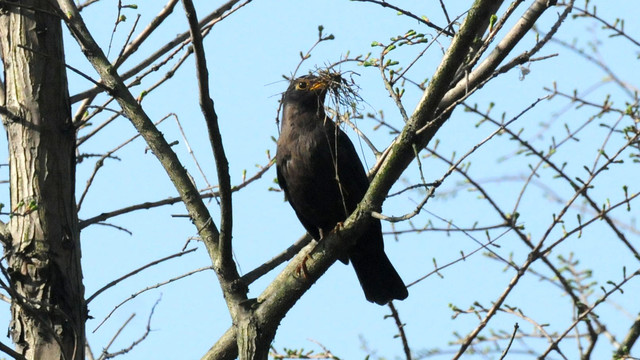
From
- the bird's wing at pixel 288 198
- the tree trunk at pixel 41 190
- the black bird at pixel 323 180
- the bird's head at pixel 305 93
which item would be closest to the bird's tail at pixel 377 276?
the black bird at pixel 323 180

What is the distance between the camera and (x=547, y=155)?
182 inches

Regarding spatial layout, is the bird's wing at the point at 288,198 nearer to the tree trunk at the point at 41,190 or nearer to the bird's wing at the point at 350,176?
the bird's wing at the point at 350,176

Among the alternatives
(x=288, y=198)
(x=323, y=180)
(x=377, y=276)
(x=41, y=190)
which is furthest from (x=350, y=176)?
(x=41, y=190)

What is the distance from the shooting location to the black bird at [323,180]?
5.06 metres

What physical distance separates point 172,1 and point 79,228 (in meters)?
1.39

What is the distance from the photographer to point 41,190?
3.83m

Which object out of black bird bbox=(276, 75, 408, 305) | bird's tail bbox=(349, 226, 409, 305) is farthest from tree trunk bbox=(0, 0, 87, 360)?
bird's tail bbox=(349, 226, 409, 305)

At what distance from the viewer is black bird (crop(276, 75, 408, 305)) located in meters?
5.06

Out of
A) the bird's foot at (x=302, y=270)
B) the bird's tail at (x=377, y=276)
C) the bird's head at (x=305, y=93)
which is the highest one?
the bird's head at (x=305, y=93)

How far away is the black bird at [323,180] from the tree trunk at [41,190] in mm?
1493

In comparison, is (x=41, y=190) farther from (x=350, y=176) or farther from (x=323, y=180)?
(x=350, y=176)

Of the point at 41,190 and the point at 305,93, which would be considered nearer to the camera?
the point at 41,190

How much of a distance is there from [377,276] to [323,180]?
75 cm

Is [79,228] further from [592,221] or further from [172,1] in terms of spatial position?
[592,221]
